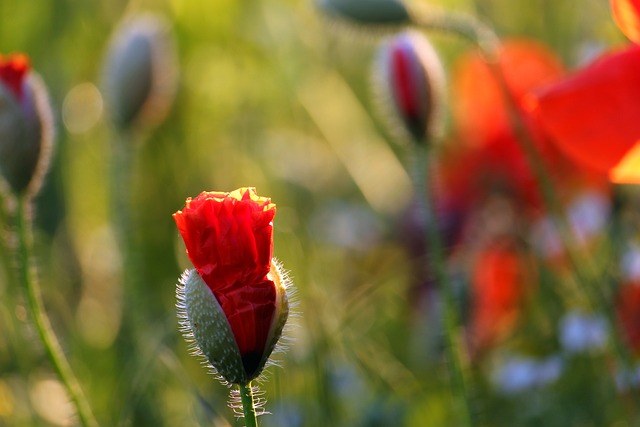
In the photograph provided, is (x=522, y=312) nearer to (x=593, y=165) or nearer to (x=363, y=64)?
(x=593, y=165)

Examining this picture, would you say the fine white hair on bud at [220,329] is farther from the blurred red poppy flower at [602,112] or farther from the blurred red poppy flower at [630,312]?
the blurred red poppy flower at [630,312]

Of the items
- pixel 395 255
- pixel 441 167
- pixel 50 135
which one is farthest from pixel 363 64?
Answer: pixel 50 135

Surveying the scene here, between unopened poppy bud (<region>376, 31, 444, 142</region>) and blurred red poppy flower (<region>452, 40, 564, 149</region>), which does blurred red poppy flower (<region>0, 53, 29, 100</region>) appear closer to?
unopened poppy bud (<region>376, 31, 444, 142</region>)

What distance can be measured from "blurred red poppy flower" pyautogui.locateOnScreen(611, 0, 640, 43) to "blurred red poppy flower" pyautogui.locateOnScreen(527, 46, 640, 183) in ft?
0.14

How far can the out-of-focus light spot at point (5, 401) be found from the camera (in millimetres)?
1286

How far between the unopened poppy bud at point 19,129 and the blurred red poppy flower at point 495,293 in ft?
2.41

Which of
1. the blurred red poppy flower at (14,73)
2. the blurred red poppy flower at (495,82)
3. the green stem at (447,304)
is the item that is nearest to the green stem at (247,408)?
the green stem at (447,304)

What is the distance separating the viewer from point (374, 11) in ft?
3.83

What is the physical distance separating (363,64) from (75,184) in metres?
1.06

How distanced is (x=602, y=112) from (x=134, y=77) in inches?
23.5

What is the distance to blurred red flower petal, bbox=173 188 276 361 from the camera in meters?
0.66

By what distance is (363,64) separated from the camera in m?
2.86

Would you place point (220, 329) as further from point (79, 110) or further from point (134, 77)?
point (79, 110)

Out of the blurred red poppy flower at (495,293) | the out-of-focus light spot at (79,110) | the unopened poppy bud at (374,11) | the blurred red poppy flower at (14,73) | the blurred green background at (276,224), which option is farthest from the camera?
the out-of-focus light spot at (79,110)
